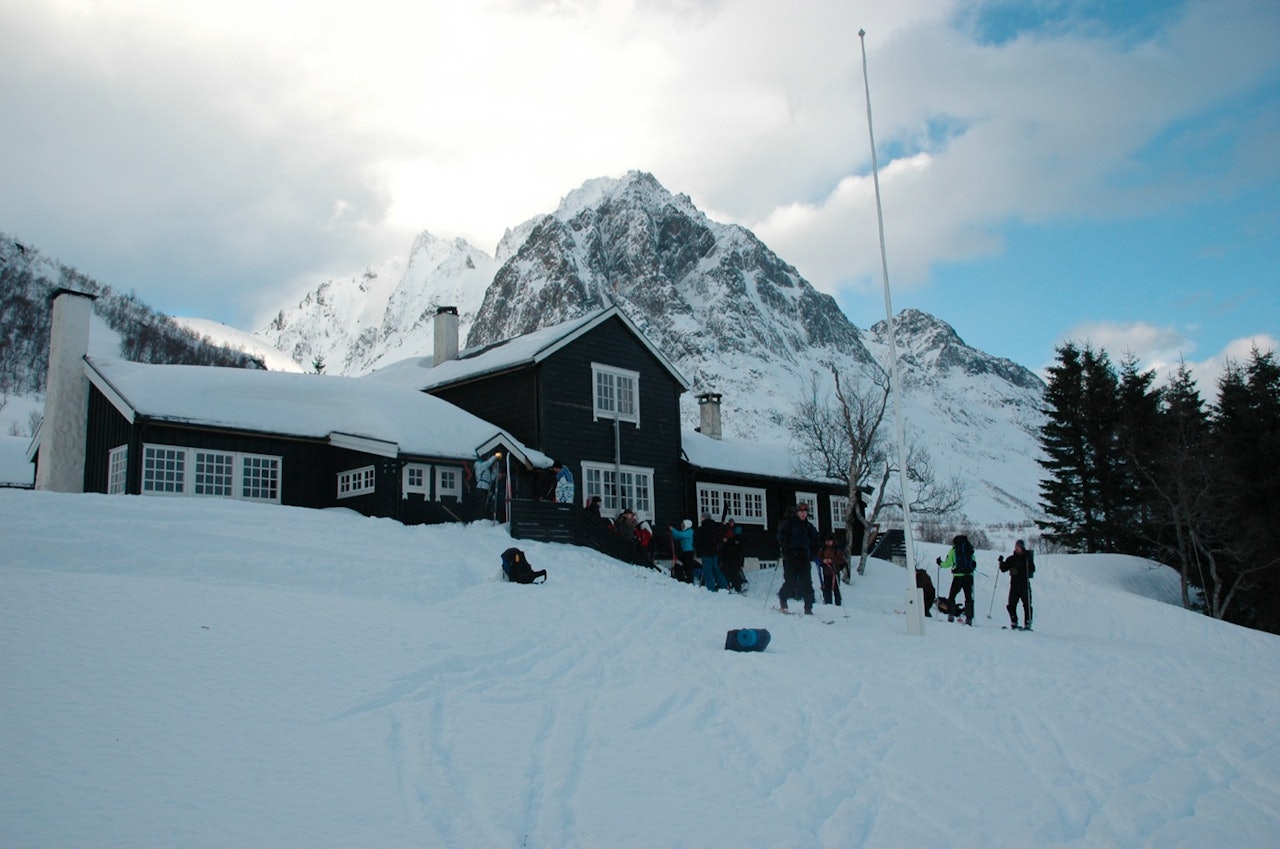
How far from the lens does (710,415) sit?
1414 inches

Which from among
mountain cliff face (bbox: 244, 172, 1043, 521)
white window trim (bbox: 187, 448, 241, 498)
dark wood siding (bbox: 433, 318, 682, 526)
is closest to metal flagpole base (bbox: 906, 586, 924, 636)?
dark wood siding (bbox: 433, 318, 682, 526)

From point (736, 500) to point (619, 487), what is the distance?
5761mm

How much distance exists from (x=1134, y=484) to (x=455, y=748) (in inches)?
1535

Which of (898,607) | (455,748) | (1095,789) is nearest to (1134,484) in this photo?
(898,607)

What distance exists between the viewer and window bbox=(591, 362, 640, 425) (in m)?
26.5

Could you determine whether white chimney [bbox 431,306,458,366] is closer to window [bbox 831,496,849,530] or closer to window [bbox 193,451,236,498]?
window [bbox 193,451,236,498]

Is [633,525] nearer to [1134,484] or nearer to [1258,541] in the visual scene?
[1258,541]

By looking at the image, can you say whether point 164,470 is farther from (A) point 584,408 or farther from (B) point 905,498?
(B) point 905,498

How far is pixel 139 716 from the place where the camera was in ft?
20.5

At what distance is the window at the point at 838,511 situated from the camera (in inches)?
1342

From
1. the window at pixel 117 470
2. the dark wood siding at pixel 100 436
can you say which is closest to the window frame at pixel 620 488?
the window at pixel 117 470

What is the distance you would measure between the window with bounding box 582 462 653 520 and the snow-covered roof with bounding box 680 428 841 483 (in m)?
1.87

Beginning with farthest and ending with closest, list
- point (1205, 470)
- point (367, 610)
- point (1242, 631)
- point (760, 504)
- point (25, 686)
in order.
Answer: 1. point (760, 504)
2. point (1205, 470)
3. point (1242, 631)
4. point (367, 610)
5. point (25, 686)

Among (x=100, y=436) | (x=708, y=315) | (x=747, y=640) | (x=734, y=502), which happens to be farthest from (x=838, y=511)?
(x=708, y=315)
